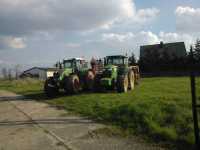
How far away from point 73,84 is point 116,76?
279 cm

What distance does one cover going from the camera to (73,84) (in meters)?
18.2

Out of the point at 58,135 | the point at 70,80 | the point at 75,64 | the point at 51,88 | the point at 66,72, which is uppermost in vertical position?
the point at 75,64

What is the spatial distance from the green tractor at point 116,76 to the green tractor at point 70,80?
0.72 metres

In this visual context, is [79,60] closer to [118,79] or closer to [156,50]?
[118,79]

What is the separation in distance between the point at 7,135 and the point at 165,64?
1690 inches

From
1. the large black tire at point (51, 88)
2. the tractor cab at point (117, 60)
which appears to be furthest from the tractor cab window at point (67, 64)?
the tractor cab at point (117, 60)

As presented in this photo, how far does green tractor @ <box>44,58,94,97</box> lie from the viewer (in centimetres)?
1833

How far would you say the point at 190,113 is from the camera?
28.7 feet

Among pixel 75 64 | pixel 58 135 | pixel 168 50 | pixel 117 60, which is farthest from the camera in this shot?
pixel 168 50

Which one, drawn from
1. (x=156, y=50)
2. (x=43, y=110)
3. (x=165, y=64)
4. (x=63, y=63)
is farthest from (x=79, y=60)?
(x=156, y=50)

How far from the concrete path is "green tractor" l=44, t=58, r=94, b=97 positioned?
269 inches

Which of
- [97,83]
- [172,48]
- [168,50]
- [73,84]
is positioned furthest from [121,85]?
[172,48]

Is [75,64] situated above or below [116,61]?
below

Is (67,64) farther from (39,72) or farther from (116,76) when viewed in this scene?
(39,72)
